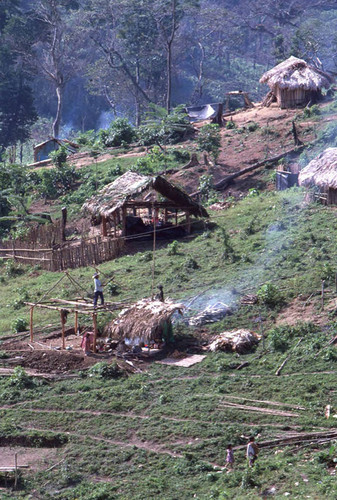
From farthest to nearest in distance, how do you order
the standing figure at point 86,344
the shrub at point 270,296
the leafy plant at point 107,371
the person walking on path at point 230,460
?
the shrub at point 270,296, the standing figure at point 86,344, the leafy plant at point 107,371, the person walking on path at point 230,460

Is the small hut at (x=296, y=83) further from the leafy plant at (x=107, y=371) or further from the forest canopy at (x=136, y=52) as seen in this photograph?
the leafy plant at (x=107, y=371)

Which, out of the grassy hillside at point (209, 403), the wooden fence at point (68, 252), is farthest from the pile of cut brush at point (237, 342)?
the wooden fence at point (68, 252)

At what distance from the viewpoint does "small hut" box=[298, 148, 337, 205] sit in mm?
25902

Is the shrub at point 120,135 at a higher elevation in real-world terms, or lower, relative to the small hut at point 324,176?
higher

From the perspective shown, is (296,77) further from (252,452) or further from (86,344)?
(252,452)

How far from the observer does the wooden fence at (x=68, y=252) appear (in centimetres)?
2684

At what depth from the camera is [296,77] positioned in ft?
126

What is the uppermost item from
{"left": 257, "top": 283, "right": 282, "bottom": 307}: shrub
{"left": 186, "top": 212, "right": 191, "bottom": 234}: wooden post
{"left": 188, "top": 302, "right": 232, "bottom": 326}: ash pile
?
{"left": 186, "top": 212, "right": 191, "bottom": 234}: wooden post

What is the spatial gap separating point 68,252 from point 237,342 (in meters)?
9.56

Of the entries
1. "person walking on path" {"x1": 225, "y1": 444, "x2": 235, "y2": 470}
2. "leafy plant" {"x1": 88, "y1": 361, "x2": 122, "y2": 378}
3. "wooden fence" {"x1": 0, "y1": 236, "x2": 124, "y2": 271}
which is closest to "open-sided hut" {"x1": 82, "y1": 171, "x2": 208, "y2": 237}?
"wooden fence" {"x1": 0, "y1": 236, "x2": 124, "y2": 271}

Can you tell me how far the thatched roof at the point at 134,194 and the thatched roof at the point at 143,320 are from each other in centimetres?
718

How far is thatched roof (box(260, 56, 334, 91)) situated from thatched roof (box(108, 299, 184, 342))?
20737 millimetres

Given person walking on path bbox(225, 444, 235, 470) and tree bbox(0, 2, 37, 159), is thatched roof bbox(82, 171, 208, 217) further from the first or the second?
tree bbox(0, 2, 37, 159)

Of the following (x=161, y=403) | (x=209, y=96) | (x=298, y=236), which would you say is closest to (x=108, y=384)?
(x=161, y=403)
